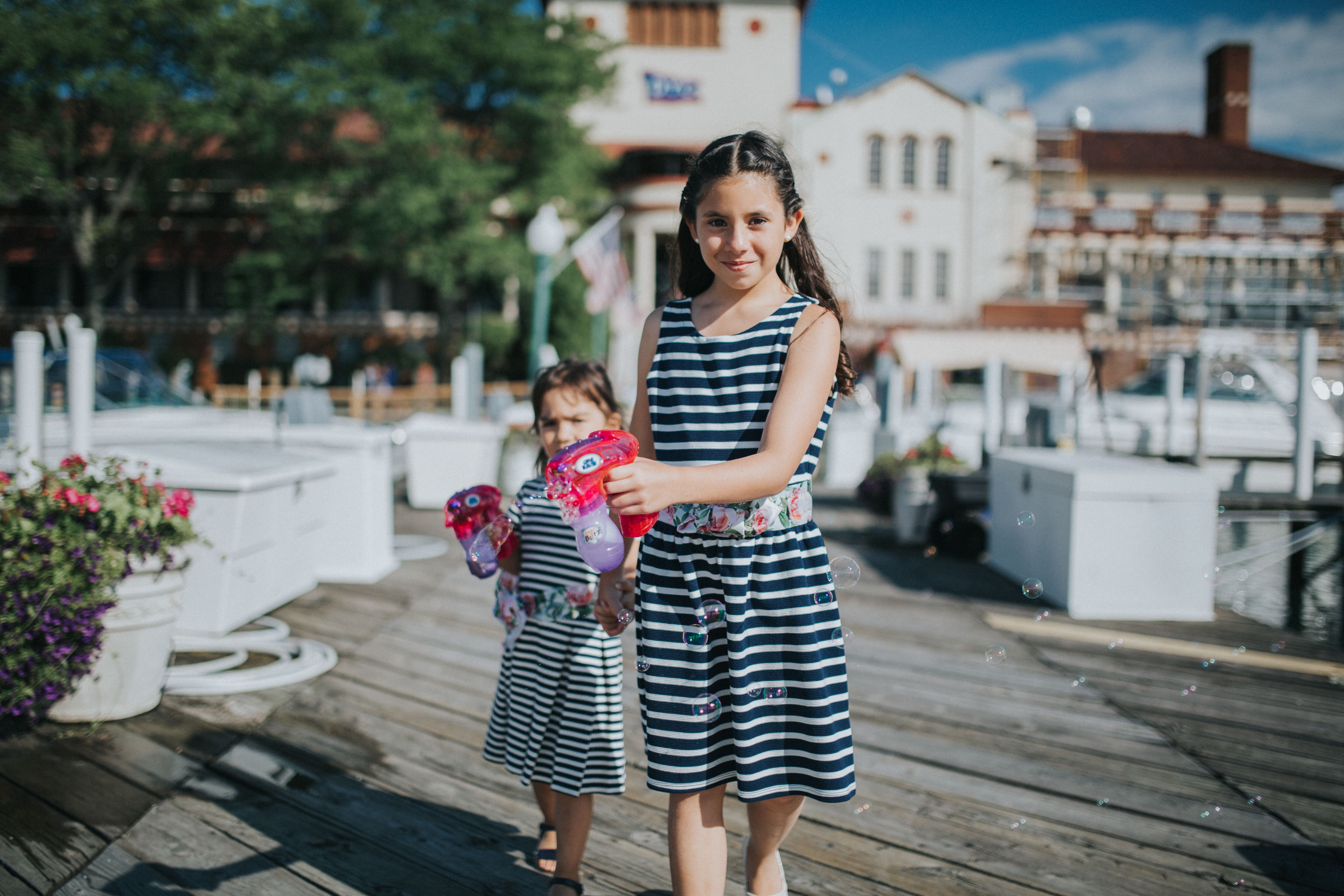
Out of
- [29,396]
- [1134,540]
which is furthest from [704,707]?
[1134,540]

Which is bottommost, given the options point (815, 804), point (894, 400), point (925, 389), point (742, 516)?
point (815, 804)

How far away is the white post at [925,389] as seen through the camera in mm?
15742

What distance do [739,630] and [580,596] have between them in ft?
2.62

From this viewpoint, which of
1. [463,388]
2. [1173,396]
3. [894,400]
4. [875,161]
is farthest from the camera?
[875,161]

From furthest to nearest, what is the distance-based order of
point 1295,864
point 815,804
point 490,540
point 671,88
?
point 671,88, point 815,804, point 1295,864, point 490,540

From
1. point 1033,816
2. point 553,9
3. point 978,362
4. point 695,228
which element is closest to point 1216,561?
point 1033,816

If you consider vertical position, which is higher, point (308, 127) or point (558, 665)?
point (308, 127)

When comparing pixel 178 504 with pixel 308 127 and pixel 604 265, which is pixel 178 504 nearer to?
pixel 604 265

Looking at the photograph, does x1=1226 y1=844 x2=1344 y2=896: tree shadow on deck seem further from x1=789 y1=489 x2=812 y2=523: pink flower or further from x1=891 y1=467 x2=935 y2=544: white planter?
x1=891 y1=467 x2=935 y2=544: white planter

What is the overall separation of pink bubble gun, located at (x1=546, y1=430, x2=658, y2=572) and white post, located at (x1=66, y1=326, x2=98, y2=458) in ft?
10.9

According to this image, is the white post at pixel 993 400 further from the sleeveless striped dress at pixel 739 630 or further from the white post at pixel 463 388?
the sleeveless striped dress at pixel 739 630

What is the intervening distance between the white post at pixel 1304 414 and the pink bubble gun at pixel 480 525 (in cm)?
797

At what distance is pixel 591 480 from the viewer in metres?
1.40

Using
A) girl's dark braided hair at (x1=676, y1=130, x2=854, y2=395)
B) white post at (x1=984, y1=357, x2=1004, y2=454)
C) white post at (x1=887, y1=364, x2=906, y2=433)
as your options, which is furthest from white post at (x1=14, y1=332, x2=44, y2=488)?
white post at (x1=887, y1=364, x2=906, y2=433)
